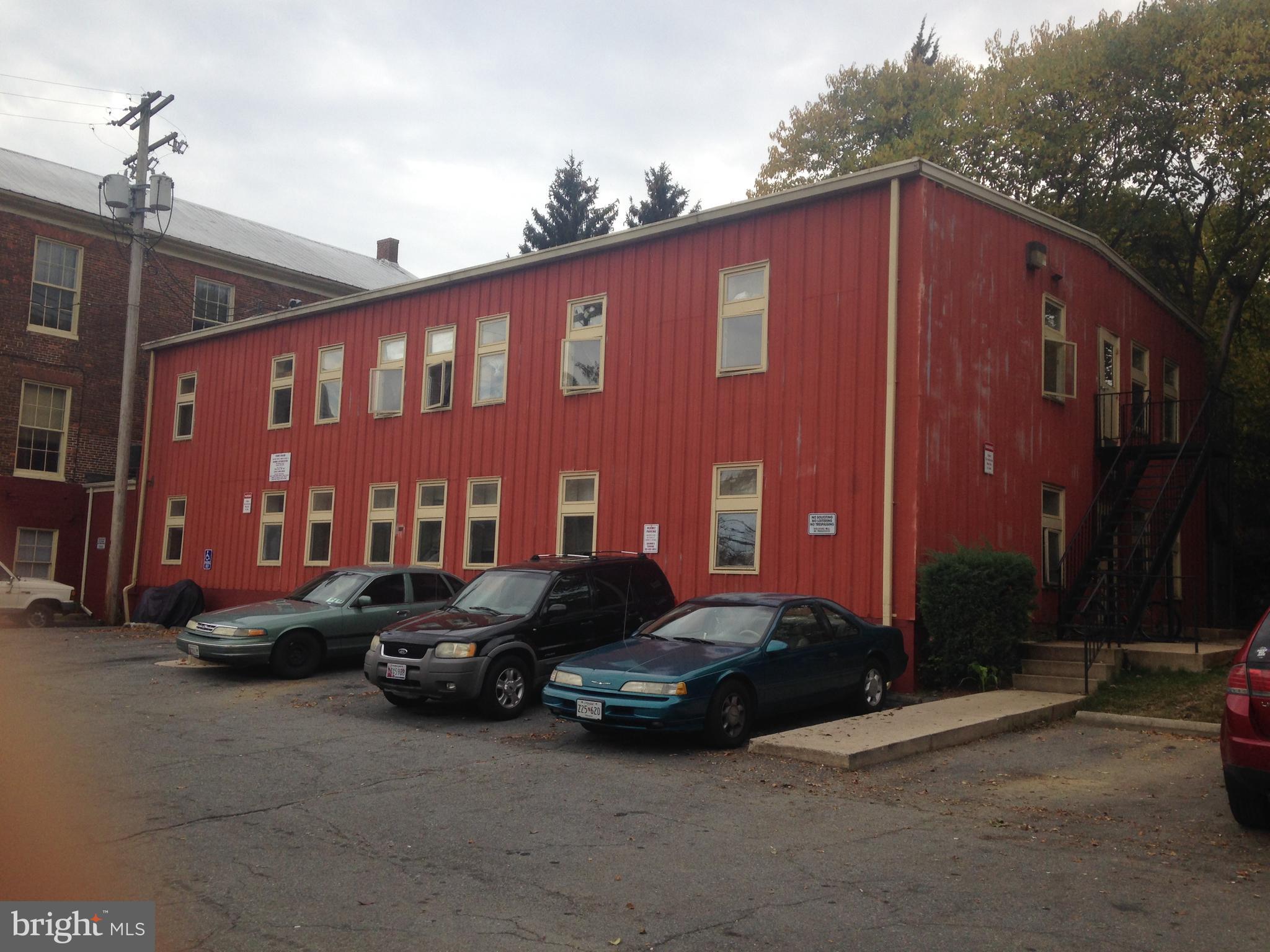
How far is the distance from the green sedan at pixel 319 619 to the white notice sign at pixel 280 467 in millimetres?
8077

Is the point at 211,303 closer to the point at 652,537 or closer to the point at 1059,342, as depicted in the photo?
the point at 652,537

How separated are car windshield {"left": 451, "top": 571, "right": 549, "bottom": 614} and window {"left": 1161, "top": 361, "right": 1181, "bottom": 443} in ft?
46.3

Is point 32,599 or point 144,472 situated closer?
point 32,599

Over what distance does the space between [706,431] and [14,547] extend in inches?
852

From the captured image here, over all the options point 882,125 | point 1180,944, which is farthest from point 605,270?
point 882,125

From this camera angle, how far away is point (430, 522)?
67.4 feet

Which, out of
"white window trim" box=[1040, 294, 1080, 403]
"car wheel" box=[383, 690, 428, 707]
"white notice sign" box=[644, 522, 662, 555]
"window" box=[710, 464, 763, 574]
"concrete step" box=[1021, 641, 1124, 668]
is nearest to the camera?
"car wheel" box=[383, 690, 428, 707]

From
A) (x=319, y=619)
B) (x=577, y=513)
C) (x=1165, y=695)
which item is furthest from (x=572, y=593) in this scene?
(x=1165, y=695)

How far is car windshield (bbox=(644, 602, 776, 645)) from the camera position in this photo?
10.9 metres

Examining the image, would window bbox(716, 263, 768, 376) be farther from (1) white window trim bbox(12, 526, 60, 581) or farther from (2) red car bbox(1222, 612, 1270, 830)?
(1) white window trim bbox(12, 526, 60, 581)

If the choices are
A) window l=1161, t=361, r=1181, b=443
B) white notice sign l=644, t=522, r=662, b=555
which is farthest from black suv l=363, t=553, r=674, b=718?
window l=1161, t=361, r=1181, b=443

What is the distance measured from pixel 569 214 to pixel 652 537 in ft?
119

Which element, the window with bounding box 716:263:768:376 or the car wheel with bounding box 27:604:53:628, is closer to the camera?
the window with bounding box 716:263:768:376

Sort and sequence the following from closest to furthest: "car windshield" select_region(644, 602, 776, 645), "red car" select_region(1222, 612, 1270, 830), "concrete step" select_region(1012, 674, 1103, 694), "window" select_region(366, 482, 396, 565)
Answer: "red car" select_region(1222, 612, 1270, 830), "car windshield" select_region(644, 602, 776, 645), "concrete step" select_region(1012, 674, 1103, 694), "window" select_region(366, 482, 396, 565)
